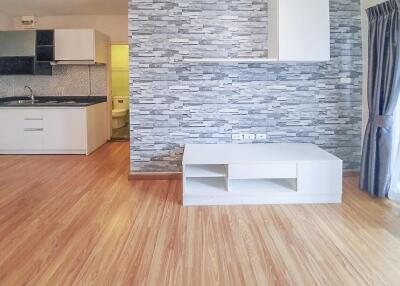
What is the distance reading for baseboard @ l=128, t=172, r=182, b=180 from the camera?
4.28m

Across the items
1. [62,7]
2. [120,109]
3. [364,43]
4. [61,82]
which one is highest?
[62,7]

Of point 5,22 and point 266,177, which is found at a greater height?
point 5,22

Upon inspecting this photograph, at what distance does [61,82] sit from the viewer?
6.56 metres

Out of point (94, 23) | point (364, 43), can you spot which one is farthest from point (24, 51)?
point (364, 43)

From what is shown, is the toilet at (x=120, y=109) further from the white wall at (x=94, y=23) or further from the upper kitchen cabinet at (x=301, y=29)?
the upper kitchen cabinet at (x=301, y=29)

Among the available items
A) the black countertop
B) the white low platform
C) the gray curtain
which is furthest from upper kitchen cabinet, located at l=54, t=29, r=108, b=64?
the gray curtain

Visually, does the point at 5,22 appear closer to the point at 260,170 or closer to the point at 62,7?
the point at 62,7

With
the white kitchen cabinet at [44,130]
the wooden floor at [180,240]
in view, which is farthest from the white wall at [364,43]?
the white kitchen cabinet at [44,130]

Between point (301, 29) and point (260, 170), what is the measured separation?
147 cm

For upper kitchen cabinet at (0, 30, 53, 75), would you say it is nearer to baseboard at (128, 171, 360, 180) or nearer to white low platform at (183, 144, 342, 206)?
baseboard at (128, 171, 360, 180)

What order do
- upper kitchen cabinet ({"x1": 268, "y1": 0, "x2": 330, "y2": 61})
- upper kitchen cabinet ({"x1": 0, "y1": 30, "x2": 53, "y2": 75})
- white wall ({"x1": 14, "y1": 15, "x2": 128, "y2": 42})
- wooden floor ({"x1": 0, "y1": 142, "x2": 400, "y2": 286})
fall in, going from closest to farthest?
wooden floor ({"x1": 0, "y1": 142, "x2": 400, "y2": 286}), upper kitchen cabinet ({"x1": 268, "y1": 0, "x2": 330, "y2": 61}), upper kitchen cabinet ({"x1": 0, "y1": 30, "x2": 53, "y2": 75}), white wall ({"x1": 14, "y1": 15, "x2": 128, "y2": 42})

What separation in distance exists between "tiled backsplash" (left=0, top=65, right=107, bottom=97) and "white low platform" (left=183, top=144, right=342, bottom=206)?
377 cm

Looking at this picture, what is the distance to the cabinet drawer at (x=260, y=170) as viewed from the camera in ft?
11.1

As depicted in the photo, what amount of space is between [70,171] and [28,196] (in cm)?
109
